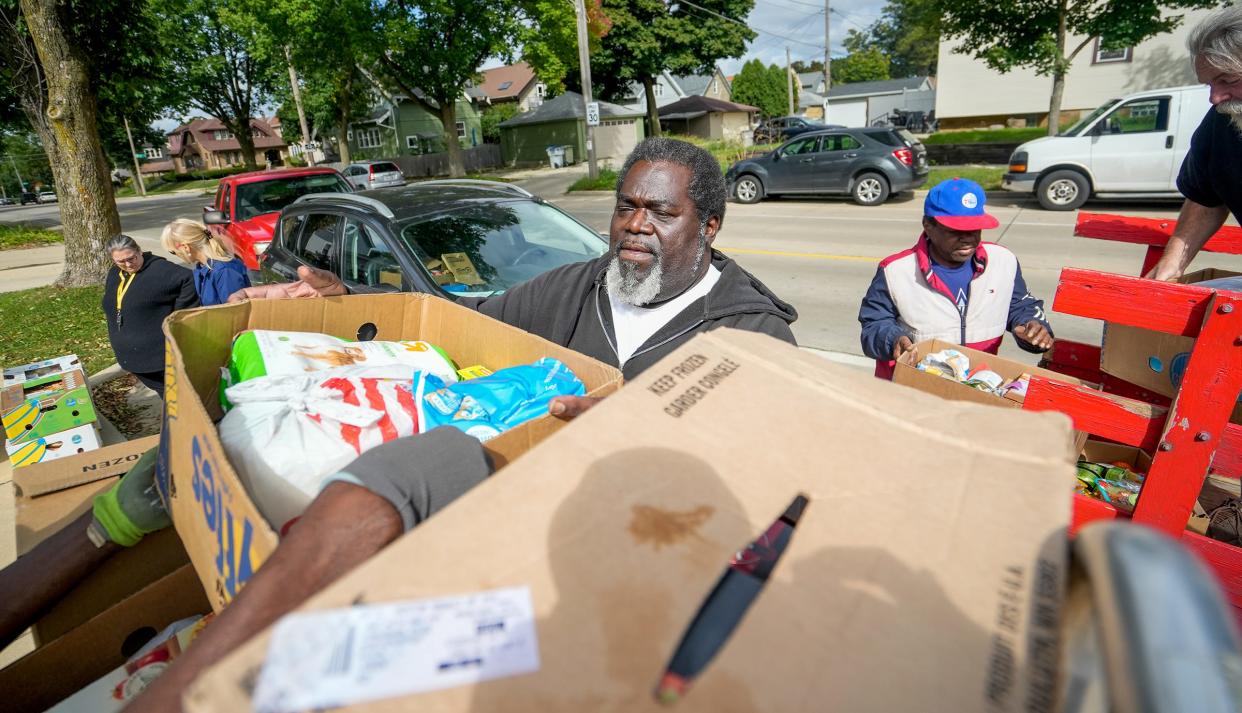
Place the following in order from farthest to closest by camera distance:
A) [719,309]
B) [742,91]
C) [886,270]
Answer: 1. [742,91]
2. [886,270]
3. [719,309]

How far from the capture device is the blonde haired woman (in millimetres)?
4383

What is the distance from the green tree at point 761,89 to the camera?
180 ft

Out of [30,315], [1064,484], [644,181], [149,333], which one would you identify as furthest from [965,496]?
[30,315]

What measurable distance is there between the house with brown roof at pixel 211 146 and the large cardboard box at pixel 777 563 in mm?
86368

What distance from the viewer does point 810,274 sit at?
8250mm

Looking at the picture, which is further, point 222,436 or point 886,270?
point 886,270

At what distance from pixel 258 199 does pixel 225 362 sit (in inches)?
347

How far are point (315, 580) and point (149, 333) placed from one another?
424cm

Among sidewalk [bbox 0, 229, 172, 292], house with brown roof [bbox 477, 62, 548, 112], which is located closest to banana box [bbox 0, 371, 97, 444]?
sidewalk [bbox 0, 229, 172, 292]

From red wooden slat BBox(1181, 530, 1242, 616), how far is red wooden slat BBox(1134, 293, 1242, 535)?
0.31 feet

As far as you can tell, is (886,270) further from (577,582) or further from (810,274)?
(810,274)

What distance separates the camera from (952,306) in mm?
2846

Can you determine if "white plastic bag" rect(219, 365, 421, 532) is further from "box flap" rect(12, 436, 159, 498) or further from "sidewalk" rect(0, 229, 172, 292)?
"sidewalk" rect(0, 229, 172, 292)

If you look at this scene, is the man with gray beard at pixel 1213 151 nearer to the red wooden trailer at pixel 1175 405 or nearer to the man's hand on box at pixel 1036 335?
the man's hand on box at pixel 1036 335
